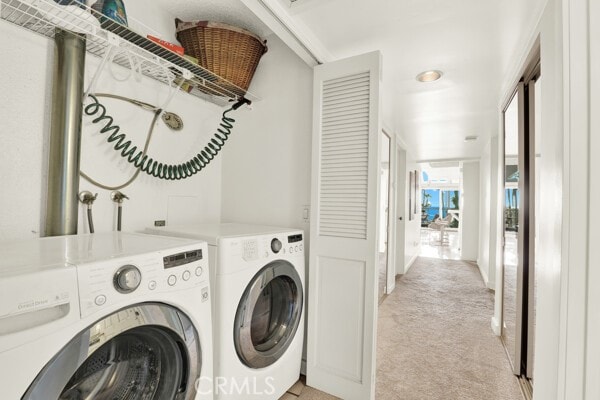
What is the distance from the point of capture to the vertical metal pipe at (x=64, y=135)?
116 centimetres

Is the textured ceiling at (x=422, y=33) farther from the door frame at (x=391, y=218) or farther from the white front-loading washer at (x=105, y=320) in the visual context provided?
the white front-loading washer at (x=105, y=320)

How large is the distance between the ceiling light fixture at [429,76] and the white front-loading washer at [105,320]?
74.9 inches

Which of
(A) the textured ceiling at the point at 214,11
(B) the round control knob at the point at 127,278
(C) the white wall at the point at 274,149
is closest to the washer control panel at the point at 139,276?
(B) the round control knob at the point at 127,278

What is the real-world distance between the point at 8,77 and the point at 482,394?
9.47ft

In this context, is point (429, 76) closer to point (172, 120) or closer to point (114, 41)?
point (172, 120)

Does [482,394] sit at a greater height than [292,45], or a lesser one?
lesser

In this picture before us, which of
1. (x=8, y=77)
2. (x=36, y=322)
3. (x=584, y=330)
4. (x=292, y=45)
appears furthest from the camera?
(x=292, y=45)

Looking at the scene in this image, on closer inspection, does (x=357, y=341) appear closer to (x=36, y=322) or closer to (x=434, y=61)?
(x=36, y=322)

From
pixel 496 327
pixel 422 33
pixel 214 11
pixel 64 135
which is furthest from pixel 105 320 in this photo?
pixel 496 327

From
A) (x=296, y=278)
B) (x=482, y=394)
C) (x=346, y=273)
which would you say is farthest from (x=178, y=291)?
(x=482, y=394)

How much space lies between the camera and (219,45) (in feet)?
5.04

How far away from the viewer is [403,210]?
428 cm

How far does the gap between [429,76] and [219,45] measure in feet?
4.85

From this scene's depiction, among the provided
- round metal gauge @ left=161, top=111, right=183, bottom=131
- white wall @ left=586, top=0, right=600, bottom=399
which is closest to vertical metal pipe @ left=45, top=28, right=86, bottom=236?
round metal gauge @ left=161, top=111, right=183, bottom=131
